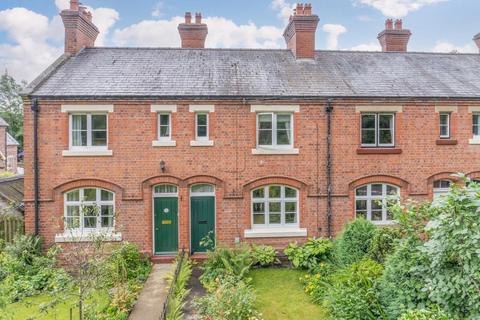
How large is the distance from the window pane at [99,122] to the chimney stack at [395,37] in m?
15.0

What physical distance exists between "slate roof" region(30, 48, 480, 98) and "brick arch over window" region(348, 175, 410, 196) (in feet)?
10.8

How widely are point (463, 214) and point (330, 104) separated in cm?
780

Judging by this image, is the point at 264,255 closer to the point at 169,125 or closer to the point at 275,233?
the point at 275,233

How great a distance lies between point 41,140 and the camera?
11.9 meters

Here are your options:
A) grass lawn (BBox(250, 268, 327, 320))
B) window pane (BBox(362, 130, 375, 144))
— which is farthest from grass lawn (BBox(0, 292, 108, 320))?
window pane (BBox(362, 130, 375, 144))

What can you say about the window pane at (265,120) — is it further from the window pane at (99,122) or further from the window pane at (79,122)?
the window pane at (79,122)

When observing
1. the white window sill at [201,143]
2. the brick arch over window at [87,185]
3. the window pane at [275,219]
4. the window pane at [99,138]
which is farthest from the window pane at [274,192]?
the window pane at [99,138]

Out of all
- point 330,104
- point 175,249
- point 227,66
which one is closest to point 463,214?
point 330,104

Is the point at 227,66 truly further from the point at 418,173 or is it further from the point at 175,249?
the point at 418,173

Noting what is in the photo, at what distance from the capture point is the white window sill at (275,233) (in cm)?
1240

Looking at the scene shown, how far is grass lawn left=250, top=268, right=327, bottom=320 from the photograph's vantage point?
8672 millimetres

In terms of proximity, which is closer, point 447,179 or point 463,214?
point 463,214

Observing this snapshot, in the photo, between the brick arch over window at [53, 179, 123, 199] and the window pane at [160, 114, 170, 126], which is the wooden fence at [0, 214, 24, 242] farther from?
the window pane at [160, 114, 170, 126]

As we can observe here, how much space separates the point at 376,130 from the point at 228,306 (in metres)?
9.12
